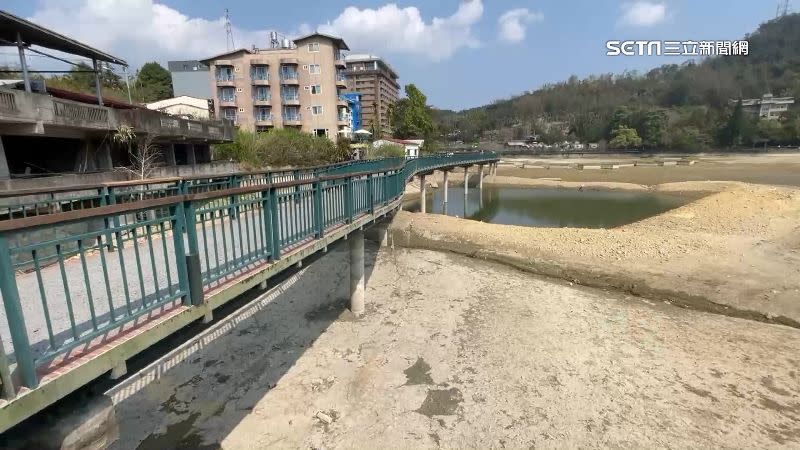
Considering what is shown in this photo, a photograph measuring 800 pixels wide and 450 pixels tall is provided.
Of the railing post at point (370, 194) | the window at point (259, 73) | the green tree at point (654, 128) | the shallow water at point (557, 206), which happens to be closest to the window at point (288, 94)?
the window at point (259, 73)

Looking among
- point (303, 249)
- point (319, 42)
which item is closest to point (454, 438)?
point (303, 249)

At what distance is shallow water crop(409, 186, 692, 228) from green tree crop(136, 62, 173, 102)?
Answer: 1863 inches

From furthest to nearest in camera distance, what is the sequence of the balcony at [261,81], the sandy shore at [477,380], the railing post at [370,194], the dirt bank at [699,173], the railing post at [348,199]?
1. the balcony at [261,81]
2. the dirt bank at [699,173]
3. the railing post at [370,194]
4. the railing post at [348,199]
5. the sandy shore at [477,380]

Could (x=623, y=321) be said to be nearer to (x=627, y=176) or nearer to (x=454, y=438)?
A: (x=454, y=438)

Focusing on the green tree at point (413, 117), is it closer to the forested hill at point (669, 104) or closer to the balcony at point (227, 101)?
the forested hill at point (669, 104)

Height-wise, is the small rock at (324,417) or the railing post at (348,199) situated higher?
the railing post at (348,199)

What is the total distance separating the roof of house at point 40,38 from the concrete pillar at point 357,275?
48.1 ft

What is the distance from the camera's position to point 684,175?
167ft

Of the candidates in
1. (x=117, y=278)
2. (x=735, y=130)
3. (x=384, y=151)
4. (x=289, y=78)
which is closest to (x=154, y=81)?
(x=289, y=78)

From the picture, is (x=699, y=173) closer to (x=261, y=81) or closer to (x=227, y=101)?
(x=261, y=81)

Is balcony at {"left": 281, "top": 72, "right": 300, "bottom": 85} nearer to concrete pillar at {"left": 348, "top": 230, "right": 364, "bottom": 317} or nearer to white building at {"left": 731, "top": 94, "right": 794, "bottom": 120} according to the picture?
concrete pillar at {"left": 348, "top": 230, "right": 364, "bottom": 317}

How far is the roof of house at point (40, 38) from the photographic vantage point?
552 inches

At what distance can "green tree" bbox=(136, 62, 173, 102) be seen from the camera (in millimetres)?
60181

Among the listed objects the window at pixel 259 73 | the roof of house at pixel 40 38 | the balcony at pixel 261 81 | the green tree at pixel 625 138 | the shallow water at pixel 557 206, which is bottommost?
the shallow water at pixel 557 206
